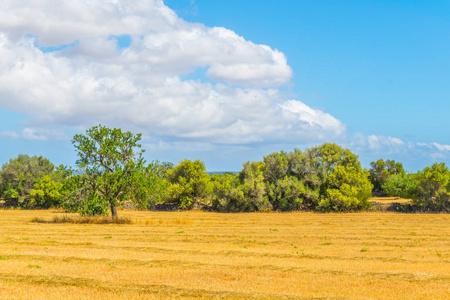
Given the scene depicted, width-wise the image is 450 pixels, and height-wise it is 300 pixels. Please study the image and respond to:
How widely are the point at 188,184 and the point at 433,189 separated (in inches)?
1381

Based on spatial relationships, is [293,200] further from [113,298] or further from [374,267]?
[113,298]

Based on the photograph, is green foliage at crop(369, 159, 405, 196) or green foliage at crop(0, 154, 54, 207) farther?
green foliage at crop(369, 159, 405, 196)

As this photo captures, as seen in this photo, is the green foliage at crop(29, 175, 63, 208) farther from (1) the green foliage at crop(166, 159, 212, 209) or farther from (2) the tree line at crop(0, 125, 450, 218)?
(1) the green foliage at crop(166, 159, 212, 209)

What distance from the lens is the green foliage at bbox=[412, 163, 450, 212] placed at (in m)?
56.7

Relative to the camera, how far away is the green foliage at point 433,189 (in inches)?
2231

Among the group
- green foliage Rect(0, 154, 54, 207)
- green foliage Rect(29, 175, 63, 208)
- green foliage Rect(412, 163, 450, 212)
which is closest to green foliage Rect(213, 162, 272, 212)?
green foliage Rect(412, 163, 450, 212)

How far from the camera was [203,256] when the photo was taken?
71.1 ft

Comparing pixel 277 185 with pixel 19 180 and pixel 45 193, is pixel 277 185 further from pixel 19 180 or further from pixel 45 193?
pixel 19 180

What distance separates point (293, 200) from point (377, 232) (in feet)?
98.2

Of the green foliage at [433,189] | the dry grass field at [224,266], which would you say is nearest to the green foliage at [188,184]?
the green foliage at [433,189]

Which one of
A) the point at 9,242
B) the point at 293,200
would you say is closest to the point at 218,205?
the point at 293,200

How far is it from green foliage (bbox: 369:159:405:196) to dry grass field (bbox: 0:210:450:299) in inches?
2464

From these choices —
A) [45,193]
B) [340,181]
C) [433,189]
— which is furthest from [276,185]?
[45,193]

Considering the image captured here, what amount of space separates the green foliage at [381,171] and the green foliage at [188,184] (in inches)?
1632
